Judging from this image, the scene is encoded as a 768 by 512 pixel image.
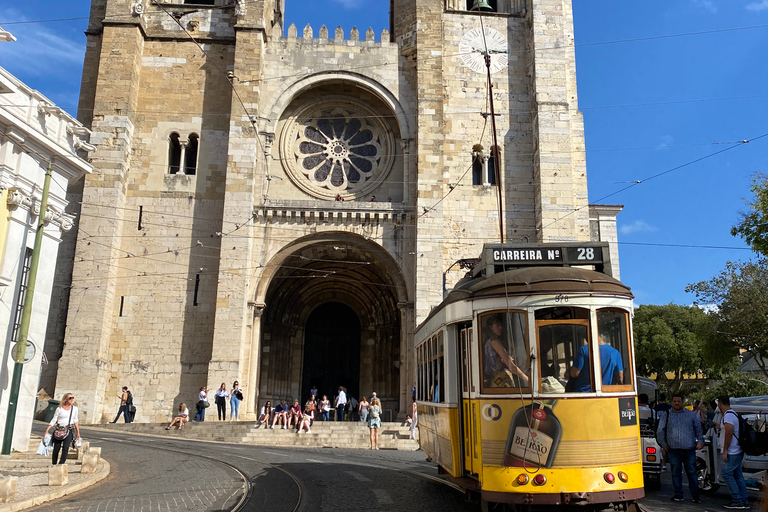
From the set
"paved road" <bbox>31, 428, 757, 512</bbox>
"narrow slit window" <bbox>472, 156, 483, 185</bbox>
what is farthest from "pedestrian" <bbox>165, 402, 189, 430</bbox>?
"narrow slit window" <bbox>472, 156, 483, 185</bbox>

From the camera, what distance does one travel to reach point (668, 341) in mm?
39750

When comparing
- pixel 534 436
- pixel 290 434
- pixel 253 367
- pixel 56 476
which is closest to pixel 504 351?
pixel 534 436

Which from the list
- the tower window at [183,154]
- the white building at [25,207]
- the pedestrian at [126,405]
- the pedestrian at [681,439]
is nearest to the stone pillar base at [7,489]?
the white building at [25,207]

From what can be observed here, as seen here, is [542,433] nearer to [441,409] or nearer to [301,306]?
[441,409]

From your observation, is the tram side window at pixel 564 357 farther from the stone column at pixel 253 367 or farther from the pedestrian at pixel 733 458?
the stone column at pixel 253 367

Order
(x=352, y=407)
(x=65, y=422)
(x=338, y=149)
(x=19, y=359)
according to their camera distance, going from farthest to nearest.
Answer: (x=352, y=407) < (x=338, y=149) < (x=19, y=359) < (x=65, y=422)

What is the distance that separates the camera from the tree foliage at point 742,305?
2061 centimetres

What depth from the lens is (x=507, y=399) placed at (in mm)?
5543

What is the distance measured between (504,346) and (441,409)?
1.54m

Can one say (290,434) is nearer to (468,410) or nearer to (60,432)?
(60,432)

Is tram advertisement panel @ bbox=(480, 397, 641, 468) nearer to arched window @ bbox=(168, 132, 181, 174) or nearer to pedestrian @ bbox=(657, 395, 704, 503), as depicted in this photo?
pedestrian @ bbox=(657, 395, 704, 503)

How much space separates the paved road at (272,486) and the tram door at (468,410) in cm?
100

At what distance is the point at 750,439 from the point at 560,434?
3733mm

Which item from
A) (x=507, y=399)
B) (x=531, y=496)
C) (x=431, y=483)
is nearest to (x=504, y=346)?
(x=507, y=399)
